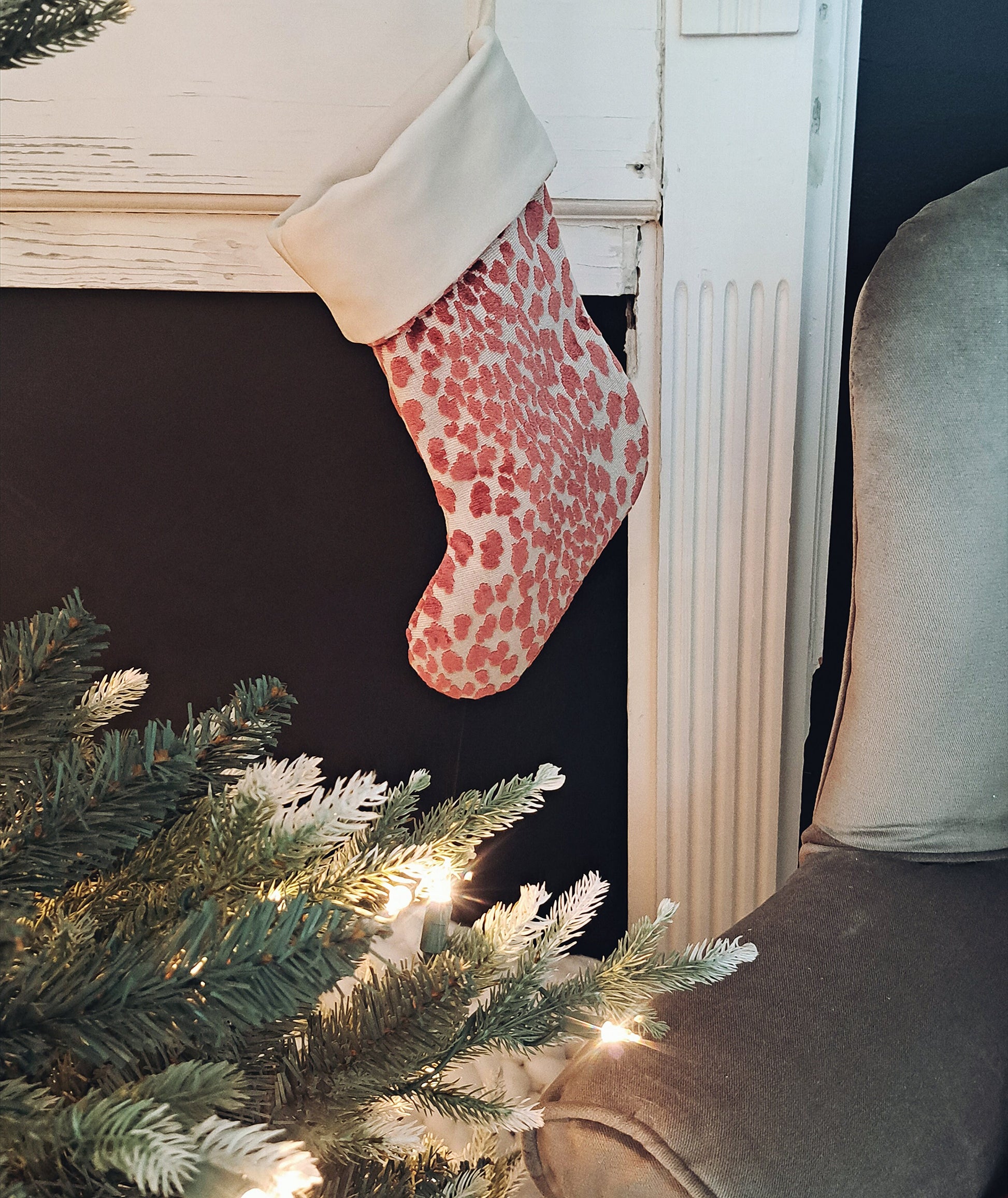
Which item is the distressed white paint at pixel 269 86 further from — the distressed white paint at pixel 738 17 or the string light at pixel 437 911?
the string light at pixel 437 911

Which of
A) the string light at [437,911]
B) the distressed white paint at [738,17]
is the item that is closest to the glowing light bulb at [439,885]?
the string light at [437,911]

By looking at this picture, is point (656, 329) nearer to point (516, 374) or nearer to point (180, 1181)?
point (516, 374)

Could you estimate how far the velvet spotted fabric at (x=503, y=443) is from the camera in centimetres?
69

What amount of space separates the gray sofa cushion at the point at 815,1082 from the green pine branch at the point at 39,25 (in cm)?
63

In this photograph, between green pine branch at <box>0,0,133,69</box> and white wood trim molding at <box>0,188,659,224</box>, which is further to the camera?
white wood trim molding at <box>0,188,659,224</box>

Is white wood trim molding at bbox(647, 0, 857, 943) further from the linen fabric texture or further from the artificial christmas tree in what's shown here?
the artificial christmas tree

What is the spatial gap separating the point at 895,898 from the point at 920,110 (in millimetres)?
828

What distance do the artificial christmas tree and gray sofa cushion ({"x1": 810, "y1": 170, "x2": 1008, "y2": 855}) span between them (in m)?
0.28

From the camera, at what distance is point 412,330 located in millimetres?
689

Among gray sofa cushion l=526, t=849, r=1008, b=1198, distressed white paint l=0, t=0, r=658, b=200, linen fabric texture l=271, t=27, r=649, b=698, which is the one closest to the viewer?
gray sofa cushion l=526, t=849, r=1008, b=1198

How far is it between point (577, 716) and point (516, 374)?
535mm

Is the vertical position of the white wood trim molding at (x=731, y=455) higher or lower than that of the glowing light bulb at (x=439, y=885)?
higher

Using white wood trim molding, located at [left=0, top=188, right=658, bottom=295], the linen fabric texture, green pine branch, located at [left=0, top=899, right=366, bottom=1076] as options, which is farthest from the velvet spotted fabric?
green pine branch, located at [left=0, top=899, right=366, bottom=1076]

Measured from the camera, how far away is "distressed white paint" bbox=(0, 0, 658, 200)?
815 millimetres
